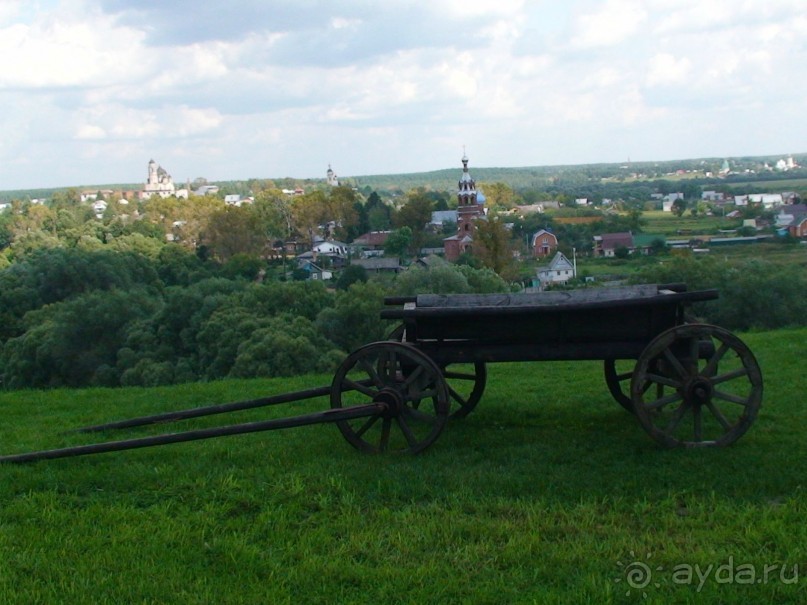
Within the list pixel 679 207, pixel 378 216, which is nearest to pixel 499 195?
pixel 378 216

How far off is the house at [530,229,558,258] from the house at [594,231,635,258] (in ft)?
9.88

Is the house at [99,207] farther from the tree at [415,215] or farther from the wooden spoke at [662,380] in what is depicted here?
the wooden spoke at [662,380]

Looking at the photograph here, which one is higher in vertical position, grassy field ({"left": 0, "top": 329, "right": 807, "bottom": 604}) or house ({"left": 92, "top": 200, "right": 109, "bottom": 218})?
grassy field ({"left": 0, "top": 329, "right": 807, "bottom": 604})

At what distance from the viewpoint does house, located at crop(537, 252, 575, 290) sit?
48584mm

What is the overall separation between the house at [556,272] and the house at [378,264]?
34.0 feet

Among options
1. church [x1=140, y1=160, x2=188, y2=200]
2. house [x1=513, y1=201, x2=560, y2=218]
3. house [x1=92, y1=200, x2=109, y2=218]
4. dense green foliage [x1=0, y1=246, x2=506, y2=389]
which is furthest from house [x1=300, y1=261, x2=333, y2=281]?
church [x1=140, y1=160, x2=188, y2=200]

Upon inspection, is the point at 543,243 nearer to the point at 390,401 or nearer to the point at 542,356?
the point at 542,356

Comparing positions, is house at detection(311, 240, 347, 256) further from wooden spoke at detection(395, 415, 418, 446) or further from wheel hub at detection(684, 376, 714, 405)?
wheel hub at detection(684, 376, 714, 405)

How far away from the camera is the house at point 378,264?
60709 millimetres

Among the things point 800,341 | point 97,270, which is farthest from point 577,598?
point 97,270

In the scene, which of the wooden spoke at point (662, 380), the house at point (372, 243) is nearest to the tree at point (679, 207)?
the house at point (372, 243)

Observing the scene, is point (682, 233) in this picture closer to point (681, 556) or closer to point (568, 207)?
point (568, 207)

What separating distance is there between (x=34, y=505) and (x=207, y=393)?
425 cm

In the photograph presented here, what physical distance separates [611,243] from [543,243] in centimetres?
662
